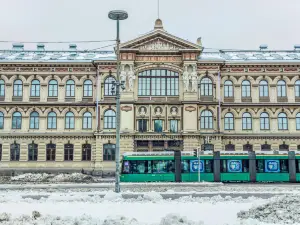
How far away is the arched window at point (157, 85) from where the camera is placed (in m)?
50.5

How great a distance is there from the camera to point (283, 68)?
171 ft

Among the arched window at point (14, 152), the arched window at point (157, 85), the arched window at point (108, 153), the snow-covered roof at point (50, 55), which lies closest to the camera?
the arched window at point (108, 153)

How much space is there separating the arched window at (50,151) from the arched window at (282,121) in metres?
27.5

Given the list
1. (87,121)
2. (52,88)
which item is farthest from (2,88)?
(87,121)

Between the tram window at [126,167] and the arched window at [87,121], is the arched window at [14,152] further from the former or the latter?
the tram window at [126,167]

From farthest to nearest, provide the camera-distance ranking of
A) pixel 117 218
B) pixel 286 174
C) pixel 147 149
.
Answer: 1. pixel 147 149
2. pixel 286 174
3. pixel 117 218

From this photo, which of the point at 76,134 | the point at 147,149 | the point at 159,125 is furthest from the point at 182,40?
the point at 76,134

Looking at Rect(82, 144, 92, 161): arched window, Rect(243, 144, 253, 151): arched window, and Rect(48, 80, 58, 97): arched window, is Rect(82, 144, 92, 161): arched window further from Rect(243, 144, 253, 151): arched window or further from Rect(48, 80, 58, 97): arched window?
Rect(243, 144, 253, 151): arched window

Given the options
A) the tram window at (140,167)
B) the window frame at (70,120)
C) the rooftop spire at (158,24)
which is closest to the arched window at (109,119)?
the window frame at (70,120)

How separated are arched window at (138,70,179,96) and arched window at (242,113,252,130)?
355 inches

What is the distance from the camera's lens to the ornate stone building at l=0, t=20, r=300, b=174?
164 feet

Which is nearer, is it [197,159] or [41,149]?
[197,159]

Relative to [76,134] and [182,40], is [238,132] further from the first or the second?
[76,134]

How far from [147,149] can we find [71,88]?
12126 millimetres
